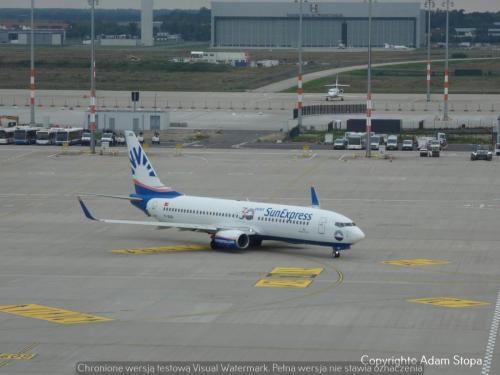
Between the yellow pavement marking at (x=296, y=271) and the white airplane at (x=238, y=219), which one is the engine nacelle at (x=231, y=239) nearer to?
the white airplane at (x=238, y=219)

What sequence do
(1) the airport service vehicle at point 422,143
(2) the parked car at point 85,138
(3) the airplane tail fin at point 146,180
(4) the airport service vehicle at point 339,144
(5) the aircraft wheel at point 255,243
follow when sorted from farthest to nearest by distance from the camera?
(2) the parked car at point 85,138, (4) the airport service vehicle at point 339,144, (1) the airport service vehicle at point 422,143, (3) the airplane tail fin at point 146,180, (5) the aircraft wheel at point 255,243

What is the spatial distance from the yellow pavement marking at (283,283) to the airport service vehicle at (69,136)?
248 ft

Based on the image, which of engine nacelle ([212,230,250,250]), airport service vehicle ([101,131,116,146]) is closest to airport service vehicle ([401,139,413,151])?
airport service vehicle ([101,131,116,146])

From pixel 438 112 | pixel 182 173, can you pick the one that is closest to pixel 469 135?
pixel 438 112

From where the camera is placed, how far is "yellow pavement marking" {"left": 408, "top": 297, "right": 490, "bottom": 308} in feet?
180

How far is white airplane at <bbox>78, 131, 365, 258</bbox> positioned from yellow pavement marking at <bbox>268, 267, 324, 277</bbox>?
3142mm

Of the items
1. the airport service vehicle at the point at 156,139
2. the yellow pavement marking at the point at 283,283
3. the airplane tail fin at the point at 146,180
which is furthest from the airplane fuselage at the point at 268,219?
the airport service vehicle at the point at 156,139

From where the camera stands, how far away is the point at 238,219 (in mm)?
69625

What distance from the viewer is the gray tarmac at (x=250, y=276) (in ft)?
153

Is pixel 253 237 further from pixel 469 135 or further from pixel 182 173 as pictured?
pixel 469 135

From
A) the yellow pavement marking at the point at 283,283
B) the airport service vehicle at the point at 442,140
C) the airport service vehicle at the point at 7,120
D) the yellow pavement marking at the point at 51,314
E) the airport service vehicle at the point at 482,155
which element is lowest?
the yellow pavement marking at the point at 51,314

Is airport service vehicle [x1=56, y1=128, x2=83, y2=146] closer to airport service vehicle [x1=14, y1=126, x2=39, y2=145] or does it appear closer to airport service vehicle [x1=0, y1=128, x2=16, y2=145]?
airport service vehicle [x1=14, y1=126, x2=39, y2=145]

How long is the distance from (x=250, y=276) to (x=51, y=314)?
12.9 meters

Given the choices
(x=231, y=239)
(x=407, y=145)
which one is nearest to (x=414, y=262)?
(x=231, y=239)
